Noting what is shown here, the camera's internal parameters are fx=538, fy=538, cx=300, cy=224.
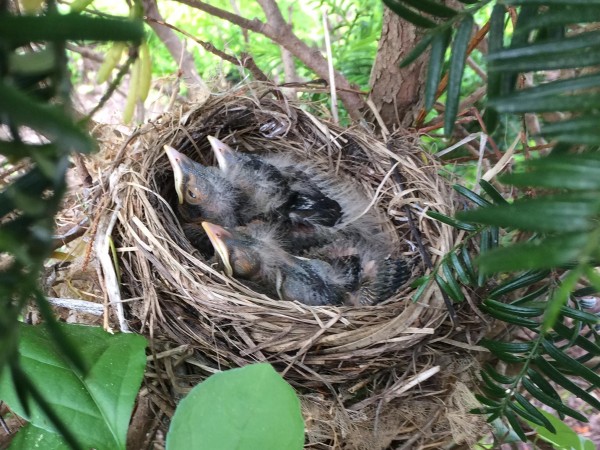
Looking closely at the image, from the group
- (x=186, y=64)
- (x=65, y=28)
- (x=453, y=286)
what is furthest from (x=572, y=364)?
(x=186, y=64)

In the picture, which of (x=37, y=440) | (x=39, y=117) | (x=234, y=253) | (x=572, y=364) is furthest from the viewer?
(x=234, y=253)

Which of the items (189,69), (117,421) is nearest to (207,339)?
(117,421)

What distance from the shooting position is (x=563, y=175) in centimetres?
29

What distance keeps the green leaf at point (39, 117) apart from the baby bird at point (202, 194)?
106cm

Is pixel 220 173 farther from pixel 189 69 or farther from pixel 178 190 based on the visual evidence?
pixel 189 69

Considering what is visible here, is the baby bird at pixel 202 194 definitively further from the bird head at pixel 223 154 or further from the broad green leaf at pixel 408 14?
the broad green leaf at pixel 408 14

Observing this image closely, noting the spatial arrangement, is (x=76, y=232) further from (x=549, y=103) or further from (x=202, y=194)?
(x=549, y=103)

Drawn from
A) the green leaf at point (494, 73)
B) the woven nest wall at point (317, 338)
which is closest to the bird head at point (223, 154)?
the woven nest wall at point (317, 338)

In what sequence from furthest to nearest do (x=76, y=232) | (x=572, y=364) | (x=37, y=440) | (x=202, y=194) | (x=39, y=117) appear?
1. (x=202, y=194)
2. (x=76, y=232)
3. (x=572, y=364)
4. (x=37, y=440)
5. (x=39, y=117)

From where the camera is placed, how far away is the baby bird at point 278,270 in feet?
3.91

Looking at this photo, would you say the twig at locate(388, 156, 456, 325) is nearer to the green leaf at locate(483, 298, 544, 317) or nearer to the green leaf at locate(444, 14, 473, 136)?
the green leaf at locate(483, 298, 544, 317)

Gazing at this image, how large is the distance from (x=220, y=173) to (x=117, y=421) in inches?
33.3

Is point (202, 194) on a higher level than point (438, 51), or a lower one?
lower

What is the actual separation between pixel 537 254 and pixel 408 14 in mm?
263
